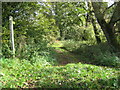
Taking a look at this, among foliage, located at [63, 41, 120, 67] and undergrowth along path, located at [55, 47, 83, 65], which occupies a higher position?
foliage, located at [63, 41, 120, 67]

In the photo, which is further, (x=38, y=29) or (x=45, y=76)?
(x=38, y=29)

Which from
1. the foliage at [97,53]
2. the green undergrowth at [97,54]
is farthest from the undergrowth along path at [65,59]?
the foliage at [97,53]

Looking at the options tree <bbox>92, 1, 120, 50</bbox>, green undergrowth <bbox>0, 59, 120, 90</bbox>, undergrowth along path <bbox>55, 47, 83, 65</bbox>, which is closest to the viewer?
green undergrowth <bbox>0, 59, 120, 90</bbox>

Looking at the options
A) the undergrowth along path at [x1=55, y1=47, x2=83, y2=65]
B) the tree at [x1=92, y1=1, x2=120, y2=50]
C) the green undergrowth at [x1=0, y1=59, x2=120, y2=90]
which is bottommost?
the undergrowth along path at [x1=55, y1=47, x2=83, y2=65]

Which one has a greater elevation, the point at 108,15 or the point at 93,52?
the point at 108,15

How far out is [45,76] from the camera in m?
4.08

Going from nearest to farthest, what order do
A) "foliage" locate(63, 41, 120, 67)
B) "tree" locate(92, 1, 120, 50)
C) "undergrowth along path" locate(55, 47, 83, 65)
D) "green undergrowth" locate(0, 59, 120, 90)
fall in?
"green undergrowth" locate(0, 59, 120, 90) < "foliage" locate(63, 41, 120, 67) < "undergrowth along path" locate(55, 47, 83, 65) < "tree" locate(92, 1, 120, 50)

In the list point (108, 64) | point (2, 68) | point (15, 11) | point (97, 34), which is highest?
point (15, 11)

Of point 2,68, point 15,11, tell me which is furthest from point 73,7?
point 2,68

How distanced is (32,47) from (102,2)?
6.08 m

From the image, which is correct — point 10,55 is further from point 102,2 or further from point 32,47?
point 102,2

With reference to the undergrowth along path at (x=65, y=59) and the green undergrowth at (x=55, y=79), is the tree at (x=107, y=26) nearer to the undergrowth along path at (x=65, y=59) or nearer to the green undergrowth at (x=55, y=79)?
the undergrowth along path at (x=65, y=59)

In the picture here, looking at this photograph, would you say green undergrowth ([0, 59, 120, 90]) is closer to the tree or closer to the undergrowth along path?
the undergrowth along path

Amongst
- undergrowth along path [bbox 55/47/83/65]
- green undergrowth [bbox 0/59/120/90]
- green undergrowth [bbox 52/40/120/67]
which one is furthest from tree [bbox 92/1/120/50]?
green undergrowth [bbox 0/59/120/90]
